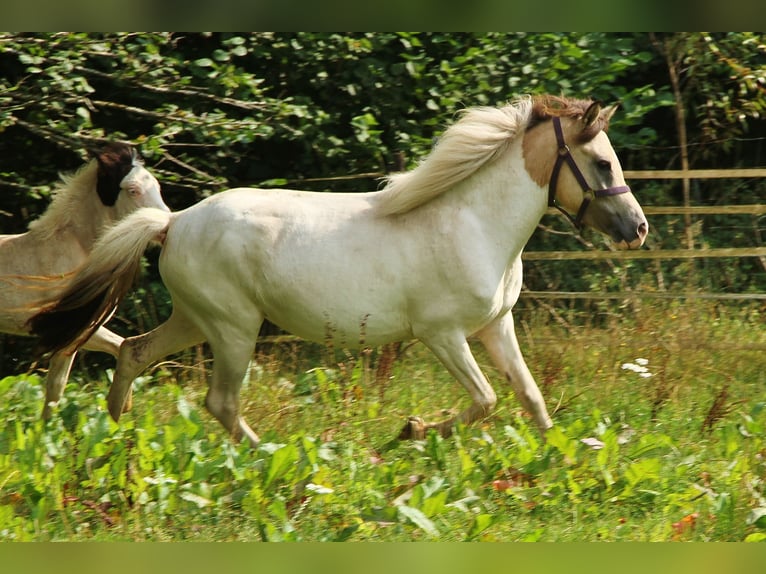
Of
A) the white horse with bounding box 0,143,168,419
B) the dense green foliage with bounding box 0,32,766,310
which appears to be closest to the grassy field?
the white horse with bounding box 0,143,168,419

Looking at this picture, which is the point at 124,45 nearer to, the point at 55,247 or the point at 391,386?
the point at 55,247

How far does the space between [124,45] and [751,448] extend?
5094 mm

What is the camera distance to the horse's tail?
4852 millimetres

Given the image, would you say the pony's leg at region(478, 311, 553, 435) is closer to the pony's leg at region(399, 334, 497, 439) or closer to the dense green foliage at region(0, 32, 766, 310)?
the pony's leg at region(399, 334, 497, 439)

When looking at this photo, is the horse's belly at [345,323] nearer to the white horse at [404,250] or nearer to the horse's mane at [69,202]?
the white horse at [404,250]

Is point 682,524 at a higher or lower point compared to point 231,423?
higher

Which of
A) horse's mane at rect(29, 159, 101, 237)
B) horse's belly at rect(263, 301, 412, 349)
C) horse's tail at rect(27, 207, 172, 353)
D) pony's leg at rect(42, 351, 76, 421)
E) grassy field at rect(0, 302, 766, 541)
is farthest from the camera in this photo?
horse's mane at rect(29, 159, 101, 237)

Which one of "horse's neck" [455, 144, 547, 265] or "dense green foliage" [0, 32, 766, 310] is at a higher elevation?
→ "horse's neck" [455, 144, 547, 265]

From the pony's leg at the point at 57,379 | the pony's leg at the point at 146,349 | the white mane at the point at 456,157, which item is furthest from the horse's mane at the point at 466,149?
the pony's leg at the point at 57,379

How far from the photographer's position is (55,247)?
5773mm

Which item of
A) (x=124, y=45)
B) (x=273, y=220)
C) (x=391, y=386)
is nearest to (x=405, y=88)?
(x=124, y=45)

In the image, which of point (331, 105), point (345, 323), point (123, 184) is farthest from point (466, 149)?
point (331, 105)

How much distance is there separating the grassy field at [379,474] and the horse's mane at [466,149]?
1.12 m
